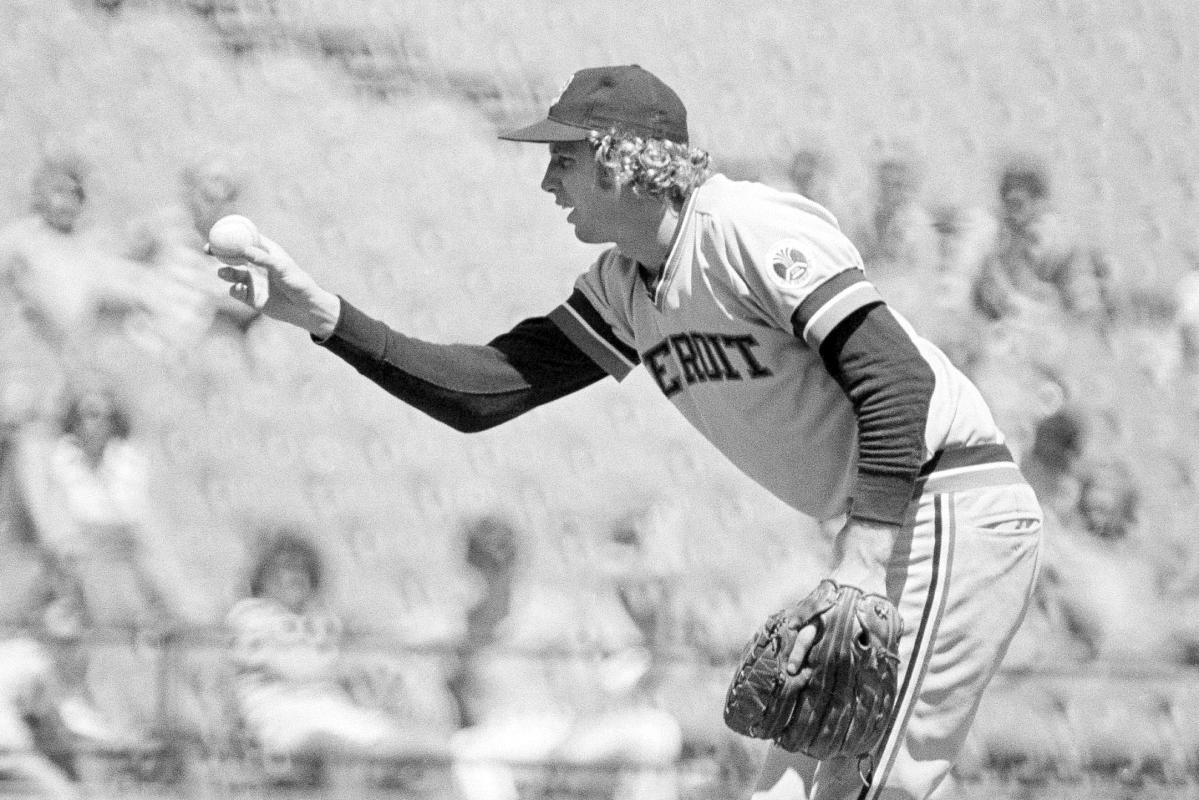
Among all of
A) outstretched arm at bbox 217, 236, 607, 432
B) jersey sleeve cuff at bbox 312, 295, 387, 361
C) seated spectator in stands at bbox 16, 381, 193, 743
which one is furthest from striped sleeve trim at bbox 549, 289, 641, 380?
seated spectator in stands at bbox 16, 381, 193, 743

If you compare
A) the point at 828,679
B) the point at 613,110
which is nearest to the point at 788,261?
the point at 613,110

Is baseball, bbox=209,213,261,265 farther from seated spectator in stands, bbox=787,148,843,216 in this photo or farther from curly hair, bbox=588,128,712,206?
seated spectator in stands, bbox=787,148,843,216

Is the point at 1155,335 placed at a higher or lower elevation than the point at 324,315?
higher

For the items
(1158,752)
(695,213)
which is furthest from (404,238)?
(695,213)

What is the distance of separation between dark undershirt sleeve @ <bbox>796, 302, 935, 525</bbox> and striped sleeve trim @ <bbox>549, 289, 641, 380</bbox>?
2.39ft

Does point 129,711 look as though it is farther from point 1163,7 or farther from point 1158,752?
point 1163,7

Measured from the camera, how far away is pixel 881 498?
2.55m

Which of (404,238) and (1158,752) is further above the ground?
(404,238)

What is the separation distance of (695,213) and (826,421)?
0.41 meters

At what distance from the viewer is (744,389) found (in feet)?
9.25

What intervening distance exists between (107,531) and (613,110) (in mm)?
3322

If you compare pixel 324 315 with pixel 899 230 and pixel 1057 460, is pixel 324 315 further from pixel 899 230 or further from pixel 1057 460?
pixel 1057 460

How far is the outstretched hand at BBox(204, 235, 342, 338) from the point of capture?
294 centimetres

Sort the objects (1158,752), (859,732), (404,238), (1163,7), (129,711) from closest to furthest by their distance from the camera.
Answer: (859,732)
(129,711)
(1158,752)
(404,238)
(1163,7)
